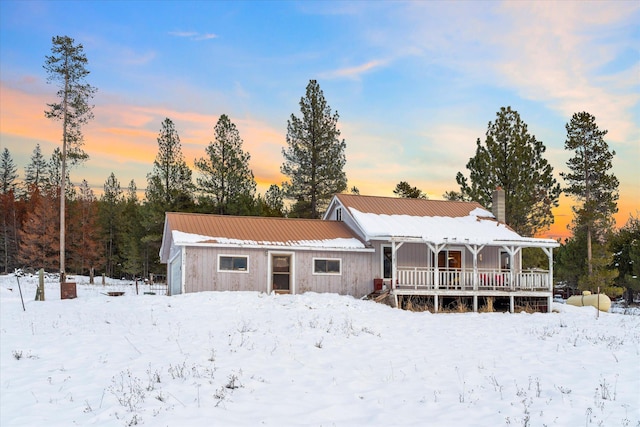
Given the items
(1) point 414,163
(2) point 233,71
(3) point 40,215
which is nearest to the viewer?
(2) point 233,71

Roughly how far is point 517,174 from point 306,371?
30.1 meters

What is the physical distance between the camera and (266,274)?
2497 cm

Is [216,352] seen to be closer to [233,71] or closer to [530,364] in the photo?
[530,364]

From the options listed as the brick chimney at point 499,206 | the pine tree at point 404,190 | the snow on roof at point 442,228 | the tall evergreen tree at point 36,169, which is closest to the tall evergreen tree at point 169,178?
the pine tree at point 404,190

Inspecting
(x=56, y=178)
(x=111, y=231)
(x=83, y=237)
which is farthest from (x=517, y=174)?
(x=56, y=178)

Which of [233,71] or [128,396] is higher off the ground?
[233,71]

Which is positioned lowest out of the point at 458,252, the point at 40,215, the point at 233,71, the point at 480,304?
the point at 480,304

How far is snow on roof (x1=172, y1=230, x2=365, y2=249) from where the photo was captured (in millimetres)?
23945

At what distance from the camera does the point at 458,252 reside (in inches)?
1119

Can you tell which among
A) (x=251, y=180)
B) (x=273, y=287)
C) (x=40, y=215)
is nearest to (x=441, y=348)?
(x=273, y=287)

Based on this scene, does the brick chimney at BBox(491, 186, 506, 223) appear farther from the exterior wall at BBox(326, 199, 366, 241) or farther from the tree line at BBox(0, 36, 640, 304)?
the exterior wall at BBox(326, 199, 366, 241)

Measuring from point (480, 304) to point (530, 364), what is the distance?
15.9 metres

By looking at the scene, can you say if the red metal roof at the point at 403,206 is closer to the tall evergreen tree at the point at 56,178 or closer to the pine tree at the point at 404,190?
the pine tree at the point at 404,190

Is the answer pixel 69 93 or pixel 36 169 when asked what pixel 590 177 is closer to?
pixel 69 93
